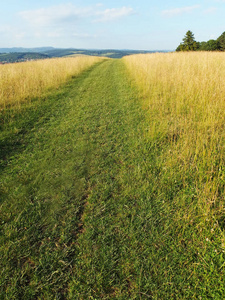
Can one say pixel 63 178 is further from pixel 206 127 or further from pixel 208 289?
pixel 206 127

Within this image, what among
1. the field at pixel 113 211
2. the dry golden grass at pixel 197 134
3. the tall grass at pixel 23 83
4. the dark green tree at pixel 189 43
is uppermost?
the dark green tree at pixel 189 43

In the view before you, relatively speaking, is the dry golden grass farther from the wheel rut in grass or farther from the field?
the wheel rut in grass

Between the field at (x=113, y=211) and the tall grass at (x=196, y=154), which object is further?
the tall grass at (x=196, y=154)

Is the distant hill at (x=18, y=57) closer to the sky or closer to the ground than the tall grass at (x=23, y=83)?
closer to the sky

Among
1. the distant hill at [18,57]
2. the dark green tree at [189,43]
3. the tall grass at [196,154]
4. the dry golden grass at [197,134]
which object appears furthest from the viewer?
the dark green tree at [189,43]

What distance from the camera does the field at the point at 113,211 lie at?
1633 millimetres

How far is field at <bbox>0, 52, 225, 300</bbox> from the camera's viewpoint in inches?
64.3

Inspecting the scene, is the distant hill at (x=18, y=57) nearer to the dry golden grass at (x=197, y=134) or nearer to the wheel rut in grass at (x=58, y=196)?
the wheel rut in grass at (x=58, y=196)

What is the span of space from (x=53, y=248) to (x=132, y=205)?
3.60ft

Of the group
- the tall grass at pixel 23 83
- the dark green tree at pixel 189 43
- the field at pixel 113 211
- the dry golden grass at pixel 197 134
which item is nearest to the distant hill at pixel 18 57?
the tall grass at pixel 23 83

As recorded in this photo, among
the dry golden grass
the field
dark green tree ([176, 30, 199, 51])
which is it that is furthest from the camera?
dark green tree ([176, 30, 199, 51])

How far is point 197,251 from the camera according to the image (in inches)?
73.3

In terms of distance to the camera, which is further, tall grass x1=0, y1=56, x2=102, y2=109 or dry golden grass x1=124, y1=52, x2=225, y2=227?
tall grass x1=0, y1=56, x2=102, y2=109

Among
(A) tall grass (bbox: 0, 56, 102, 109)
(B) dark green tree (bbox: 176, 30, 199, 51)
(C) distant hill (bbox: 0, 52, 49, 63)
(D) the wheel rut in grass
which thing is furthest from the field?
(B) dark green tree (bbox: 176, 30, 199, 51)
